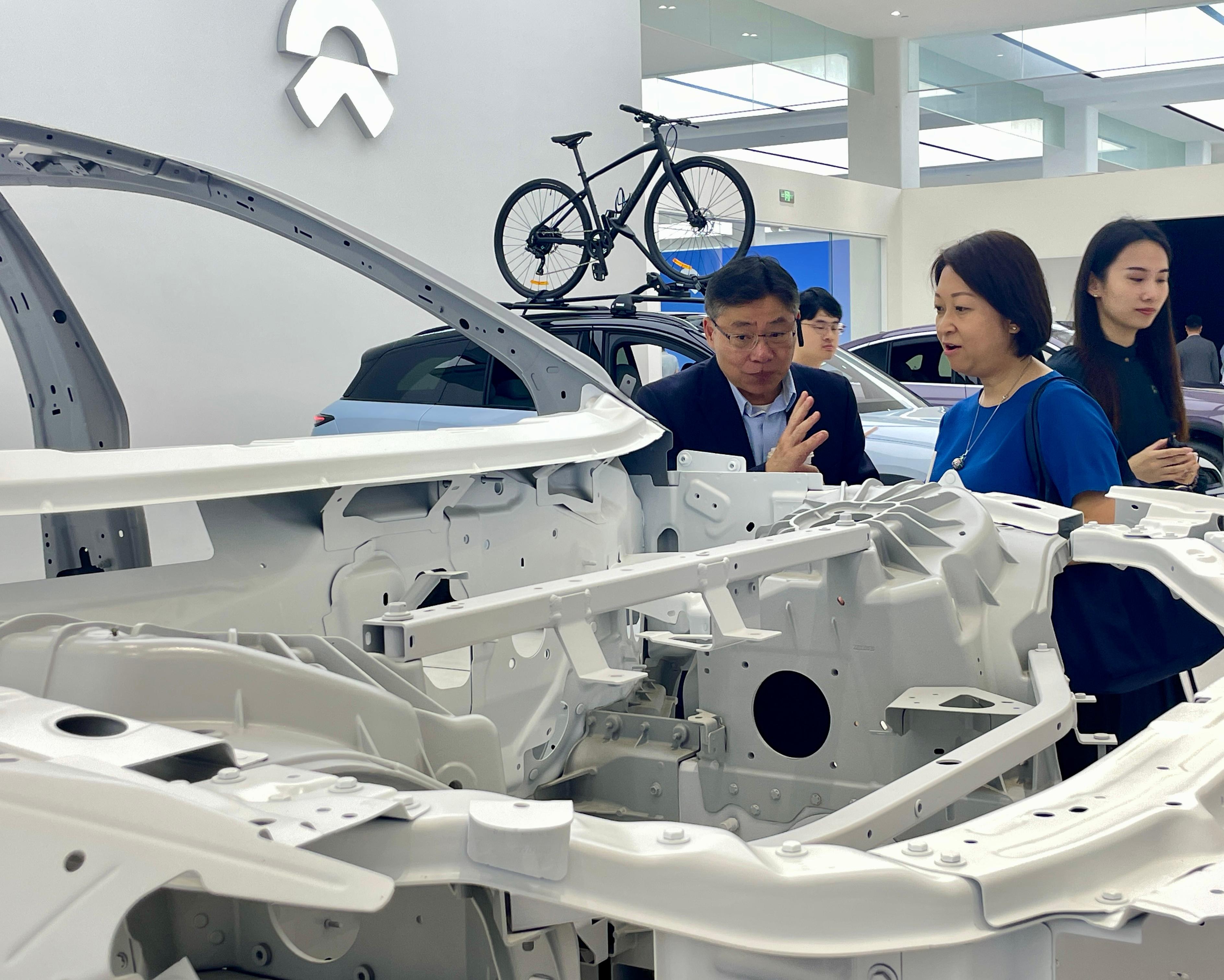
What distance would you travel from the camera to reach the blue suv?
533 centimetres

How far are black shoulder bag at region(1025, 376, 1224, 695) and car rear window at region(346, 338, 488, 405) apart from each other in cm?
349

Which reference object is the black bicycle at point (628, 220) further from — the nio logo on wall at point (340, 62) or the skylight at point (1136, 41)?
the skylight at point (1136, 41)

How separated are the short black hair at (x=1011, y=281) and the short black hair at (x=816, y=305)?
282 cm

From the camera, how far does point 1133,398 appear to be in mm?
3111

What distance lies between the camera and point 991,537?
245cm

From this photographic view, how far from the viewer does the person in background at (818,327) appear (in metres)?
5.51

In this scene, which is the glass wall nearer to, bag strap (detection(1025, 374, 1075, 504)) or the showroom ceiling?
the showroom ceiling

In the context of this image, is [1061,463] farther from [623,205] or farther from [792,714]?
[623,205]

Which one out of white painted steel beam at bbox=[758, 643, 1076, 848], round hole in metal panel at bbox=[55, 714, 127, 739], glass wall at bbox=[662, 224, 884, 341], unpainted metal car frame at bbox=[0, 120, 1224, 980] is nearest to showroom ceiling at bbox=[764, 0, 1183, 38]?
glass wall at bbox=[662, 224, 884, 341]

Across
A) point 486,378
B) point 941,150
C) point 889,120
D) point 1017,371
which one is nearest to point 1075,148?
point 941,150

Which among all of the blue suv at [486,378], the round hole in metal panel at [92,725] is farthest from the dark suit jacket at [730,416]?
the round hole in metal panel at [92,725]

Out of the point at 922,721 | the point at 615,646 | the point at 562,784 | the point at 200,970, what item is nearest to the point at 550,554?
the point at 615,646

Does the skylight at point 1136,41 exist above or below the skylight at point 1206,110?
above

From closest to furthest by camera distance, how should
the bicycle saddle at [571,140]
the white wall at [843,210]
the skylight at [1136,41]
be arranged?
the bicycle saddle at [571,140]
the white wall at [843,210]
the skylight at [1136,41]
